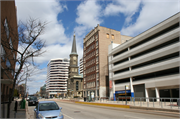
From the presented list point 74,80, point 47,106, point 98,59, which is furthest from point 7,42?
point 74,80

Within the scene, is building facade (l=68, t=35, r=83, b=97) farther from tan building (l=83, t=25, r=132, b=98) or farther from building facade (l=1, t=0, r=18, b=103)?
building facade (l=1, t=0, r=18, b=103)

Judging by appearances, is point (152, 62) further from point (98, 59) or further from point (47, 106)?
point (47, 106)

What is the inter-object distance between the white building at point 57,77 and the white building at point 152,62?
108311 millimetres

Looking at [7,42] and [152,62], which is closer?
[7,42]

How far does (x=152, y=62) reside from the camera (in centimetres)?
3653

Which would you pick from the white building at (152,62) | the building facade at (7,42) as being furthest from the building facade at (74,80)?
the building facade at (7,42)

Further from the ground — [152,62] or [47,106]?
[152,62]

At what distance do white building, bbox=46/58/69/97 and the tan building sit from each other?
85362mm

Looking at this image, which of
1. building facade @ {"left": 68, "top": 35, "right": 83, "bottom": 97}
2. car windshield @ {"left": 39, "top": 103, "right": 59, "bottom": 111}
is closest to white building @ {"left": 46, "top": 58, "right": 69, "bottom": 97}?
building facade @ {"left": 68, "top": 35, "right": 83, "bottom": 97}

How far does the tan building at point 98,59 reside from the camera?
5575 centimetres

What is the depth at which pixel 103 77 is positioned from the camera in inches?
2196

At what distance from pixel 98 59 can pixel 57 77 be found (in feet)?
351

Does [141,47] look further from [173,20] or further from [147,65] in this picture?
[173,20]

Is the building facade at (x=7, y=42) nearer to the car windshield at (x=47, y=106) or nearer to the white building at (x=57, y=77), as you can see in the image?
the car windshield at (x=47, y=106)
